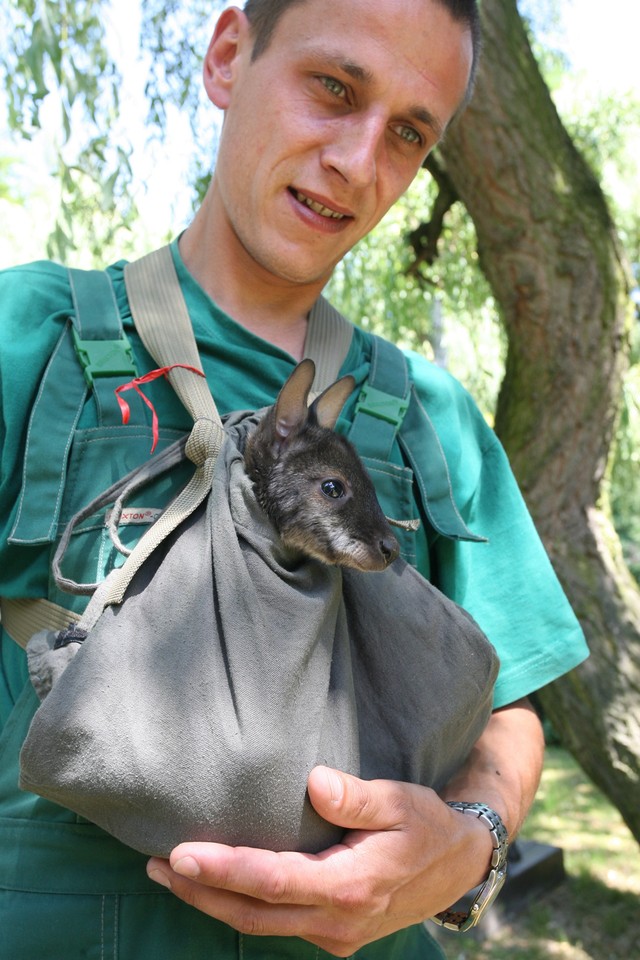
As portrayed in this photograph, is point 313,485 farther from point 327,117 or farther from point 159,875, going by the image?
point 327,117

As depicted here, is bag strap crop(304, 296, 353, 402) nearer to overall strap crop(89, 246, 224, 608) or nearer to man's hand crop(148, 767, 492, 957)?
overall strap crop(89, 246, 224, 608)

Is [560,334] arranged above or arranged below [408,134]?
below

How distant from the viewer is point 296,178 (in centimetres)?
194

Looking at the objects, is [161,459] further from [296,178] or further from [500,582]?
[500,582]

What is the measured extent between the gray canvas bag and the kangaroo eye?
14 centimetres

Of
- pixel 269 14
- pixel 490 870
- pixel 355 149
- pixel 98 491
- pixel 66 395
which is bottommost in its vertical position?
pixel 490 870

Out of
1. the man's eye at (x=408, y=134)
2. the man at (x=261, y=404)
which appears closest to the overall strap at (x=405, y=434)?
the man at (x=261, y=404)

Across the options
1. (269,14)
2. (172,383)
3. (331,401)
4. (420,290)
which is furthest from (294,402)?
(420,290)

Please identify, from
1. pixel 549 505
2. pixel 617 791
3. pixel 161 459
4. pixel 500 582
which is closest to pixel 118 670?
pixel 161 459

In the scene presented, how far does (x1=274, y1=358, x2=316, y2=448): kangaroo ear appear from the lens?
1.67 m

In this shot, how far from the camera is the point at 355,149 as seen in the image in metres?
1.93

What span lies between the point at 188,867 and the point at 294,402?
2.57 feet

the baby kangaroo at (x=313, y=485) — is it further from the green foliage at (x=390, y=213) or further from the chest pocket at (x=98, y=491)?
the green foliage at (x=390, y=213)

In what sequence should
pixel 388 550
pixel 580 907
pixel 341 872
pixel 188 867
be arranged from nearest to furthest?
pixel 188 867 → pixel 341 872 → pixel 388 550 → pixel 580 907
